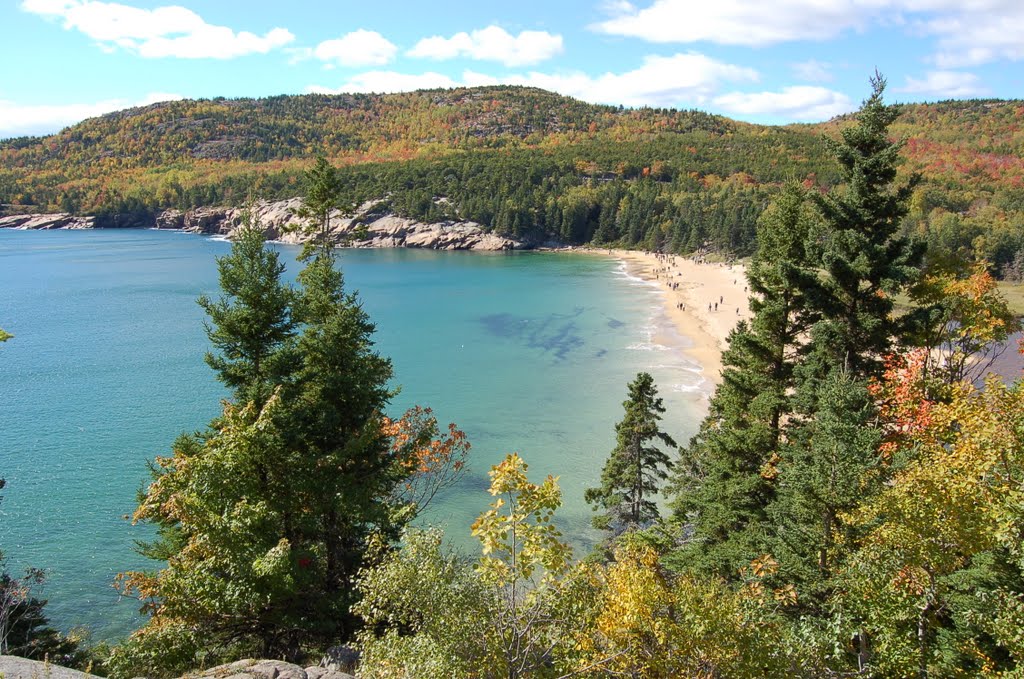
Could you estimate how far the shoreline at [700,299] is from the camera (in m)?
62.7

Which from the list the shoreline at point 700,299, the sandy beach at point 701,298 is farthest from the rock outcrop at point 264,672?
the sandy beach at point 701,298

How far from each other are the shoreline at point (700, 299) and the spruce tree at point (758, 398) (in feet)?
57.2

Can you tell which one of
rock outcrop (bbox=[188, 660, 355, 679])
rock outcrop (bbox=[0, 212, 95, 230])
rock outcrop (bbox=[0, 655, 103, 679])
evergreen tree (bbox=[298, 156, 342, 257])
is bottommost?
rock outcrop (bbox=[188, 660, 355, 679])

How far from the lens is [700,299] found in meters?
88.8

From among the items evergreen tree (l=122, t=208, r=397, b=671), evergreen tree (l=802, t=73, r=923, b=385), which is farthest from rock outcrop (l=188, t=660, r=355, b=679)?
evergreen tree (l=802, t=73, r=923, b=385)

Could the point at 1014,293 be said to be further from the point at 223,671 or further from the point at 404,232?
the point at 404,232

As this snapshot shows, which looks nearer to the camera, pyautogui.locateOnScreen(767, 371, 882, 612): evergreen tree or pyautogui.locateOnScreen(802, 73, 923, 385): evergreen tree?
pyautogui.locateOnScreen(767, 371, 882, 612): evergreen tree

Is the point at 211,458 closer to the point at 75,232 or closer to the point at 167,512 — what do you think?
the point at 167,512

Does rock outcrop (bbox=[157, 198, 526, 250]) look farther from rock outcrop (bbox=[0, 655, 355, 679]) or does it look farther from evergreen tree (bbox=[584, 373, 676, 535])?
rock outcrop (bbox=[0, 655, 355, 679])

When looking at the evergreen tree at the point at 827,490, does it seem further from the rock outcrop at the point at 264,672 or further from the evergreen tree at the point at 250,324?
the evergreen tree at the point at 250,324

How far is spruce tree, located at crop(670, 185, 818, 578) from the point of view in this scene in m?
18.3

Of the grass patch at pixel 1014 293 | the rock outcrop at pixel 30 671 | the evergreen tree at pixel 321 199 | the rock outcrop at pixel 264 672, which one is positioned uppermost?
the evergreen tree at pixel 321 199

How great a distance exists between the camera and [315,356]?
18.4 m

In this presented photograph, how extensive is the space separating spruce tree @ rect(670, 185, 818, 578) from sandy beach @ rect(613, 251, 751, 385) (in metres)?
19.9
